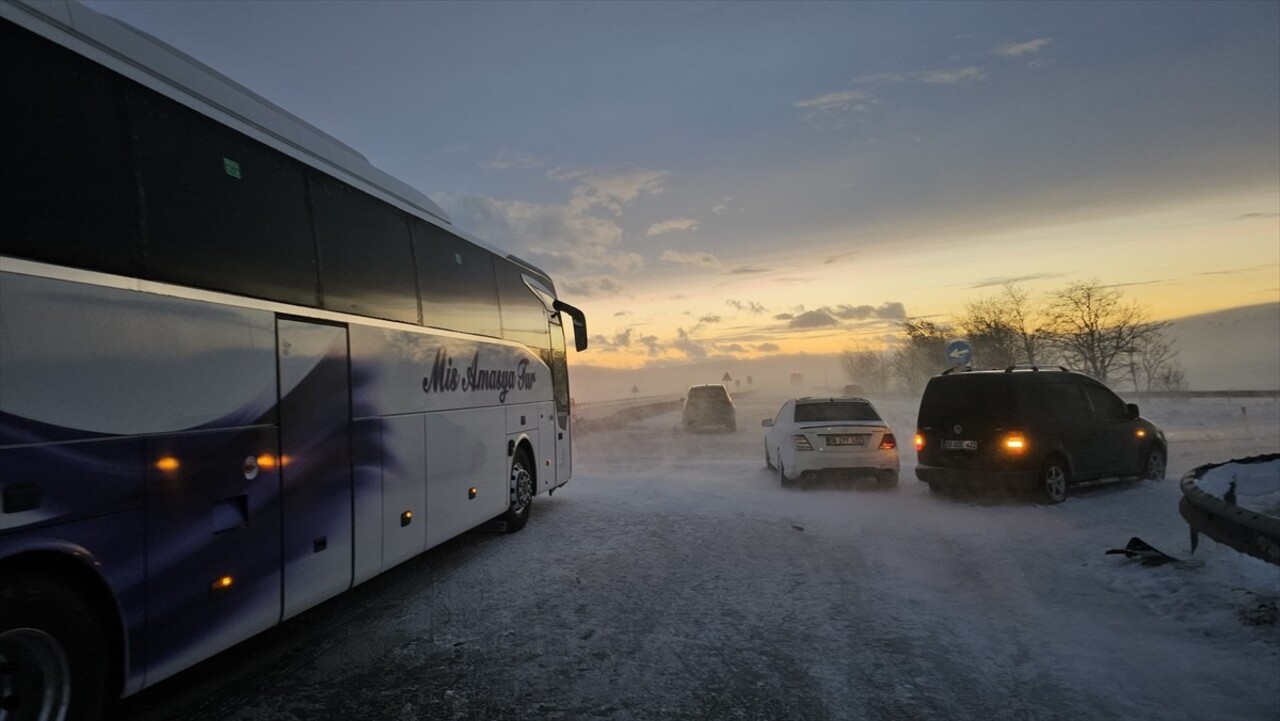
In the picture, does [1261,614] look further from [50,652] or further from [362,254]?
[362,254]

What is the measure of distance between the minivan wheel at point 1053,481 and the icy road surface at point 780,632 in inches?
39.9

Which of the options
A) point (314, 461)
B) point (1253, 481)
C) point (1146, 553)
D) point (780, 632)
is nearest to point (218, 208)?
point (314, 461)

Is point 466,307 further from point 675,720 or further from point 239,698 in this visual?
point 675,720

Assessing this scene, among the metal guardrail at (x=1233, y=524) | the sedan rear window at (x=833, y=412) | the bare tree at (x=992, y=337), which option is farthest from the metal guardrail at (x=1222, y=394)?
the metal guardrail at (x=1233, y=524)

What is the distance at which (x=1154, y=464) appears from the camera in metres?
12.3

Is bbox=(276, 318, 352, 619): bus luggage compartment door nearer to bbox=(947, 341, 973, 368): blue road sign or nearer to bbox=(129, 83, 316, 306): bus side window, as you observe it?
bbox=(129, 83, 316, 306): bus side window

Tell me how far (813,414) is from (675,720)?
10.2 m

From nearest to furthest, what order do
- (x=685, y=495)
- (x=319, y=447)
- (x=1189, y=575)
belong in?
(x=319, y=447)
(x=1189, y=575)
(x=685, y=495)

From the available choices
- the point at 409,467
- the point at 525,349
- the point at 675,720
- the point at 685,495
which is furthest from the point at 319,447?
the point at 685,495

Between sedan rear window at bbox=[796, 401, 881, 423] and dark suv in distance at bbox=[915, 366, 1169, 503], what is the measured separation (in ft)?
4.47

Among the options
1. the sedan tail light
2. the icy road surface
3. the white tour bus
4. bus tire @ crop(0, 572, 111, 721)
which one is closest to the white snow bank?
the icy road surface

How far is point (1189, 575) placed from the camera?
620cm

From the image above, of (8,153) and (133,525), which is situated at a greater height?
(8,153)

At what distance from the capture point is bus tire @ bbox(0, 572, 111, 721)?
3196 mm
